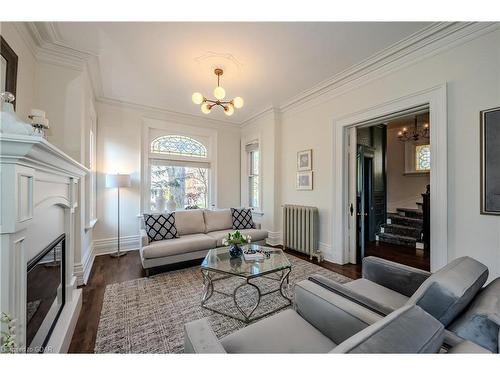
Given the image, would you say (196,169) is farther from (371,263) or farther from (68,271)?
(371,263)

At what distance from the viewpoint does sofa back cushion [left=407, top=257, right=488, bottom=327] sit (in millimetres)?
970

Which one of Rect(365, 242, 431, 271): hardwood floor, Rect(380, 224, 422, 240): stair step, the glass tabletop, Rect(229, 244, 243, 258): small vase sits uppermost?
Rect(229, 244, 243, 258): small vase

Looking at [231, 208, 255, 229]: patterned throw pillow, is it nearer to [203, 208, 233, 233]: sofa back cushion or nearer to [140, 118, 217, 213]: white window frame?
[203, 208, 233, 233]: sofa back cushion

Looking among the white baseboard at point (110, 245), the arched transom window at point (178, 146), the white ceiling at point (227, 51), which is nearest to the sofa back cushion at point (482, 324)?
the white ceiling at point (227, 51)

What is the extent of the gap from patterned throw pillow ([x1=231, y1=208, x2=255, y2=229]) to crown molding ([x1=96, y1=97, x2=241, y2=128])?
2.27 meters

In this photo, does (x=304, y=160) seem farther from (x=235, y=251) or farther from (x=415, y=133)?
(x=415, y=133)

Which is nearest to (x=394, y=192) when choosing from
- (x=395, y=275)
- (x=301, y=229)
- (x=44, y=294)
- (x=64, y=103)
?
(x=301, y=229)

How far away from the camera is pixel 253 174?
17.5 ft

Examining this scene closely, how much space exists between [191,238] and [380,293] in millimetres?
2636

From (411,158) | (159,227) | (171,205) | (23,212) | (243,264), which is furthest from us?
(411,158)

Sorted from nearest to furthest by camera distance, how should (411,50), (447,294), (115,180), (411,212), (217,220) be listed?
(447,294)
(411,50)
(115,180)
(217,220)
(411,212)

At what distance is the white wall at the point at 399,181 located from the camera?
5.73 m

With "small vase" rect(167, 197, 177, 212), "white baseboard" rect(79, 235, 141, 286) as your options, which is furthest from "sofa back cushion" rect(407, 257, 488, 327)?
"small vase" rect(167, 197, 177, 212)

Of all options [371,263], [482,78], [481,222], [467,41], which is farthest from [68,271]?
[467,41]
